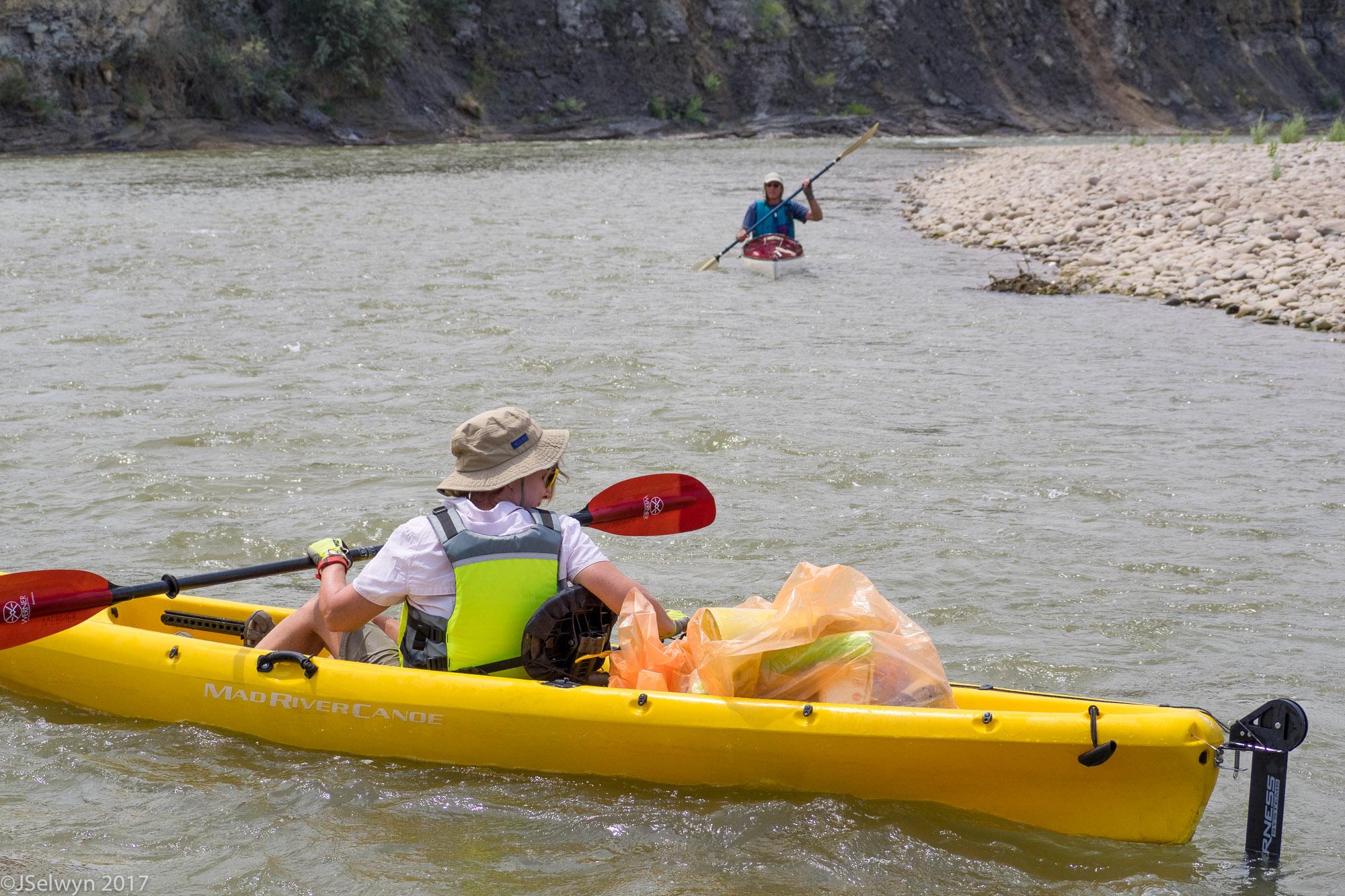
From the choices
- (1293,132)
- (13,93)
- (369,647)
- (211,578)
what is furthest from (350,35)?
(369,647)

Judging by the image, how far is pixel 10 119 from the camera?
2828 cm

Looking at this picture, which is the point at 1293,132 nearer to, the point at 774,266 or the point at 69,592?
the point at 774,266

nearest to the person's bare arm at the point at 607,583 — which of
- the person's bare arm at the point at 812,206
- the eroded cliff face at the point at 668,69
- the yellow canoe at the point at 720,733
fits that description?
the yellow canoe at the point at 720,733

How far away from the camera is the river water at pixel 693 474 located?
11.2 feet

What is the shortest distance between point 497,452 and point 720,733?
907 mm

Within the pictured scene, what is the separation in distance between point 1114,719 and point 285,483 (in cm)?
435

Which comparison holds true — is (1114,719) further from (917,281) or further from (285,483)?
(917,281)

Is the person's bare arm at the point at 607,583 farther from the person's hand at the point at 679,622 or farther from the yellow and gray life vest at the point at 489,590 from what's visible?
the person's hand at the point at 679,622

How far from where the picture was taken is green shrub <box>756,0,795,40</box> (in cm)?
4472

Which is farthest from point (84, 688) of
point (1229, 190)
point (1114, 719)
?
point (1229, 190)

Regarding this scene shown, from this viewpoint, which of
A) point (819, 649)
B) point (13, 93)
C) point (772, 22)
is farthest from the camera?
point (772, 22)

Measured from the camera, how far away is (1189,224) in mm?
13242

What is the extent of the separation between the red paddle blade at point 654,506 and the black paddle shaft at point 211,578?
2.52 feet

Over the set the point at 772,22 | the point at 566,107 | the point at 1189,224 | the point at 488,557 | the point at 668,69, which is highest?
the point at 772,22
